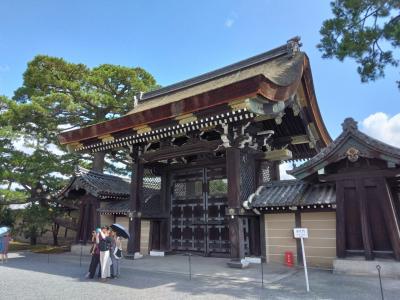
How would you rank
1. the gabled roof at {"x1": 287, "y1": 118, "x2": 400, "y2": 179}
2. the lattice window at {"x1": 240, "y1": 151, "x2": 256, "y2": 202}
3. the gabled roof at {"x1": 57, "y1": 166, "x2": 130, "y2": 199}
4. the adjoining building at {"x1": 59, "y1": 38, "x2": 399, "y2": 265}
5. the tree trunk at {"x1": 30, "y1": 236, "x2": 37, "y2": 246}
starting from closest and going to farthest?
the gabled roof at {"x1": 287, "y1": 118, "x2": 400, "y2": 179}, the adjoining building at {"x1": 59, "y1": 38, "x2": 399, "y2": 265}, the lattice window at {"x1": 240, "y1": 151, "x2": 256, "y2": 202}, the gabled roof at {"x1": 57, "y1": 166, "x2": 130, "y2": 199}, the tree trunk at {"x1": 30, "y1": 236, "x2": 37, "y2": 246}

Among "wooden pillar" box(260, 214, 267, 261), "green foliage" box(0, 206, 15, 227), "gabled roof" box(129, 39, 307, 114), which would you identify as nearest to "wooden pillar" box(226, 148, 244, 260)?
"wooden pillar" box(260, 214, 267, 261)

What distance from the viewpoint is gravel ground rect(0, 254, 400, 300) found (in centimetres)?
562

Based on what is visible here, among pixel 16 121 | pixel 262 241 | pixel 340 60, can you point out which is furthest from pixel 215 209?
pixel 16 121

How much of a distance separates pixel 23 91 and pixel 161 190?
11042 millimetres

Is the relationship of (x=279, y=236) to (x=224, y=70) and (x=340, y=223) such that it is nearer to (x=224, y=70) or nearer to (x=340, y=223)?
(x=340, y=223)

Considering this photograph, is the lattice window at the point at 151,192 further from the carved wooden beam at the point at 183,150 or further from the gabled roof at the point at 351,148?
the gabled roof at the point at 351,148

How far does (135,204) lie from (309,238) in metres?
5.89

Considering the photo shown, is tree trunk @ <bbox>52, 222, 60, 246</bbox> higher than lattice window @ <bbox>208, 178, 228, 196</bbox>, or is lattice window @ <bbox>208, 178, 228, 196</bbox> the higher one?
lattice window @ <bbox>208, 178, 228, 196</bbox>

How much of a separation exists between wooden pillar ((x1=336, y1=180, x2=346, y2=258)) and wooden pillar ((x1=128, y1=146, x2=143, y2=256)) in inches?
257

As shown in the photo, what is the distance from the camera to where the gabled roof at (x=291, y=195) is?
8502 millimetres

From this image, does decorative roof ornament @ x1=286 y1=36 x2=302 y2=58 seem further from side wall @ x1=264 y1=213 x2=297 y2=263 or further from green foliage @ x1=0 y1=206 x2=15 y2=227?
green foliage @ x1=0 y1=206 x2=15 y2=227

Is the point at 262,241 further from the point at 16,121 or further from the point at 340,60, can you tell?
the point at 16,121

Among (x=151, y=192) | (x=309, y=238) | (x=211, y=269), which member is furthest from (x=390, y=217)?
(x=151, y=192)

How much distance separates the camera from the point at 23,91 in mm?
17375
